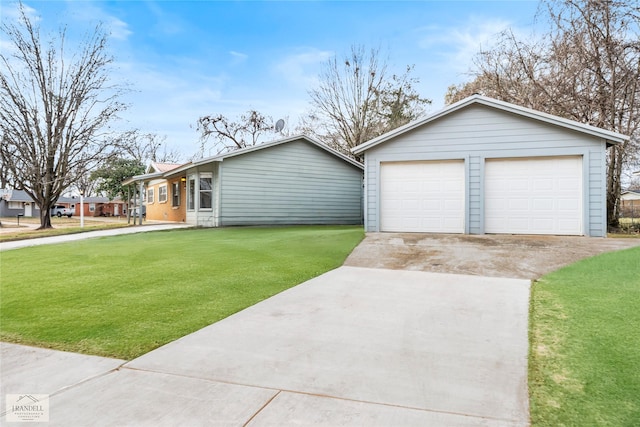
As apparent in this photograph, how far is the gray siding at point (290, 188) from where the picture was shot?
15750mm

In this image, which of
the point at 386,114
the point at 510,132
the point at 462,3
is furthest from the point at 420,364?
the point at 386,114

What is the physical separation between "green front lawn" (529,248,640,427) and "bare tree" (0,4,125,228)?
20.0 meters

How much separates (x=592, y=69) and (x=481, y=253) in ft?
36.3

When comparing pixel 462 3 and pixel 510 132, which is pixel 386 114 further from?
pixel 510 132

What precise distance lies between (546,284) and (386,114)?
2144 centimetres

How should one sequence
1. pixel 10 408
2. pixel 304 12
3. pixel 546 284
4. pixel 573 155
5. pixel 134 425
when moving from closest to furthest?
pixel 134 425, pixel 10 408, pixel 546 284, pixel 573 155, pixel 304 12

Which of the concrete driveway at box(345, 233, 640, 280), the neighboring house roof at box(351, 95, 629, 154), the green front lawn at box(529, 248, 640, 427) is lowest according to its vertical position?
the green front lawn at box(529, 248, 640, 427)

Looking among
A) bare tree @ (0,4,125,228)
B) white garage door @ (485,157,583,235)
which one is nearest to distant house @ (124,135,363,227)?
bare tree @ (0,4,125,228)

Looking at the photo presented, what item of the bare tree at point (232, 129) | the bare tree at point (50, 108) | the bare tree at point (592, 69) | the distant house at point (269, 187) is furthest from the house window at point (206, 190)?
the bare tree at point (232, 129)

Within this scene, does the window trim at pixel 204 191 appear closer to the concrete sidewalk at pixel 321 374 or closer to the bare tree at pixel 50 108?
the bare tree at pixel 50 108

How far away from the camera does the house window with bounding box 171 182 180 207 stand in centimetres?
1885

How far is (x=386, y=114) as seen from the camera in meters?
25.2

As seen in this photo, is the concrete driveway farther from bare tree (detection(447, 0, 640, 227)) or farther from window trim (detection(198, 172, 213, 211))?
window trim (detection(198, 172, 213, 211))

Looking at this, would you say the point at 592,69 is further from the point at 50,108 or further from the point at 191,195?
the point at 50,108
